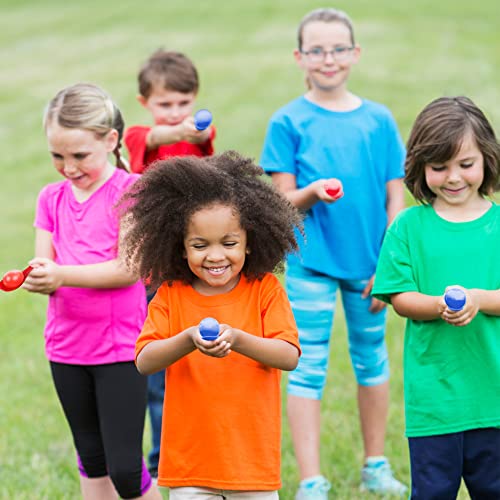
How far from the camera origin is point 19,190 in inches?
629

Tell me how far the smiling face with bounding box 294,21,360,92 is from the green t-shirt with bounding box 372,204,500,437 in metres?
1.27

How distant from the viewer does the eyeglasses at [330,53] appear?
4.86 meters

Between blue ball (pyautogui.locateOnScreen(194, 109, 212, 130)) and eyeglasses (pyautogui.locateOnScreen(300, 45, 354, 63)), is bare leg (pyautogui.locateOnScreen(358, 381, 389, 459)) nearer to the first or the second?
eyeglasses (pyautogui.locateOnScreen(300, 45, 354, 63))

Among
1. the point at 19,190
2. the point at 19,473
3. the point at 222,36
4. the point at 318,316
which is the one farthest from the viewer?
the point at 222,36

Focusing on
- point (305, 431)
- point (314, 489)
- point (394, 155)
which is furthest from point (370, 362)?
point (394, 155)

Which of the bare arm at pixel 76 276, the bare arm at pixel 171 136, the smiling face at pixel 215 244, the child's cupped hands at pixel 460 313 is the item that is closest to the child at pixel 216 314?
the smiling face at pixel 215 244

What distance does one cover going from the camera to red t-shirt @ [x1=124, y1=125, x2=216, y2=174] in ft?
16.5

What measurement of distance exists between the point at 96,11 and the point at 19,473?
2939 cm

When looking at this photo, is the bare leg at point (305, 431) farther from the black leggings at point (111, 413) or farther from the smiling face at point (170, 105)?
the smiling face at point (170, 105)

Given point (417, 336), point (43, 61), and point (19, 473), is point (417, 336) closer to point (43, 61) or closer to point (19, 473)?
point (19, 473)

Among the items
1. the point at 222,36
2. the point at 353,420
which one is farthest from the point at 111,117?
the point at 222,36

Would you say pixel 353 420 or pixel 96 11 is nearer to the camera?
pixel 353 420

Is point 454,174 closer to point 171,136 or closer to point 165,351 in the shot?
point 165,351

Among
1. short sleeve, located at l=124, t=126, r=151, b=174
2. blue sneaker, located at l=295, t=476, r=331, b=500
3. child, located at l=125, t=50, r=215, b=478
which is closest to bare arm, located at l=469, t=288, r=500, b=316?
blue sneaker, located at l=295, t=476, r=331, b=500
